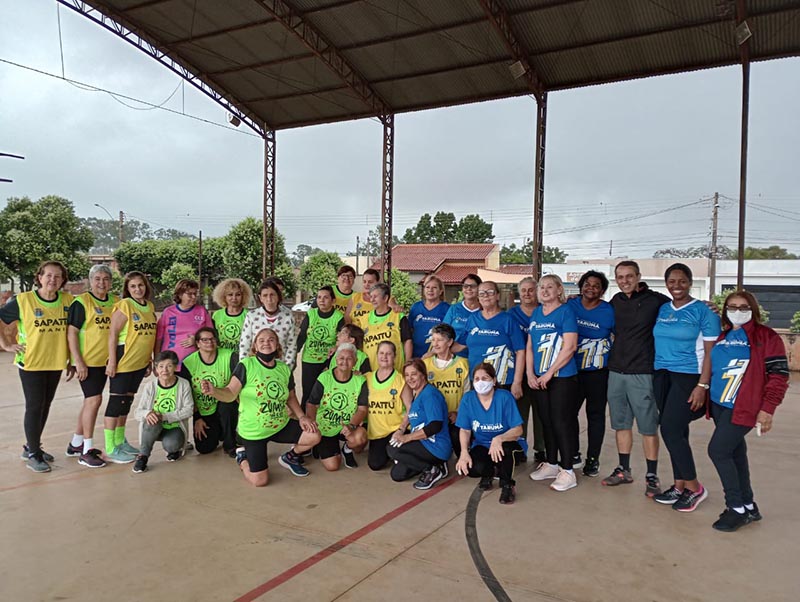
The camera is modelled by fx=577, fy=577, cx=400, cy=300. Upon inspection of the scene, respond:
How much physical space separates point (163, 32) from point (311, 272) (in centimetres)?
1556

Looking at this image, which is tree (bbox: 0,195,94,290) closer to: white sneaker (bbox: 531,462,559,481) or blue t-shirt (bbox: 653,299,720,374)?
white sneaker (bbox: 531,462,559,481)

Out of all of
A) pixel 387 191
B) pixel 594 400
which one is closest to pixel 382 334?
pixel 594 400

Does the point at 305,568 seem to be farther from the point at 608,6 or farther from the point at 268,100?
the point at 268,100

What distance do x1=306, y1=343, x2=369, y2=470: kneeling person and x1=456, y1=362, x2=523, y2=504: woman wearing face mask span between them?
867 millimetres

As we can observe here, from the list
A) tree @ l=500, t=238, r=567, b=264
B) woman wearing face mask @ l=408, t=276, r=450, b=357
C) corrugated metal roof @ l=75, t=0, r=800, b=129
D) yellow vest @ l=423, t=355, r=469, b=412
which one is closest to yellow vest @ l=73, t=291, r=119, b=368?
woman wearing face mask @ l=408, t=276, r=450, b=357

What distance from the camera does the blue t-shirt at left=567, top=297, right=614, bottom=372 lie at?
434 centimetres

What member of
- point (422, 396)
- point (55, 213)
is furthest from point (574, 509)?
Result: point (55, 213)

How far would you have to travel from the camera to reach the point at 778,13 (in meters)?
8.98

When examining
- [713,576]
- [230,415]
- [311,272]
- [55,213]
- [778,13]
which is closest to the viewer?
[713,576]

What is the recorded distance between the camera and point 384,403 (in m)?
4.55

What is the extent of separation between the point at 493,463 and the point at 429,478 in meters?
0.49

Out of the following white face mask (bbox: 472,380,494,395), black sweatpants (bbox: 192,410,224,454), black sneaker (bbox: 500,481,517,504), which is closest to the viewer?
black sneaker (bbox: 500,481,517,504)

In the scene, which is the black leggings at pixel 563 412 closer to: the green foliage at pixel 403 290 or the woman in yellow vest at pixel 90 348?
the woman in yellow vest at pixel 90 348

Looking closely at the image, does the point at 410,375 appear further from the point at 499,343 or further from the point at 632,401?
the point at 632,401
